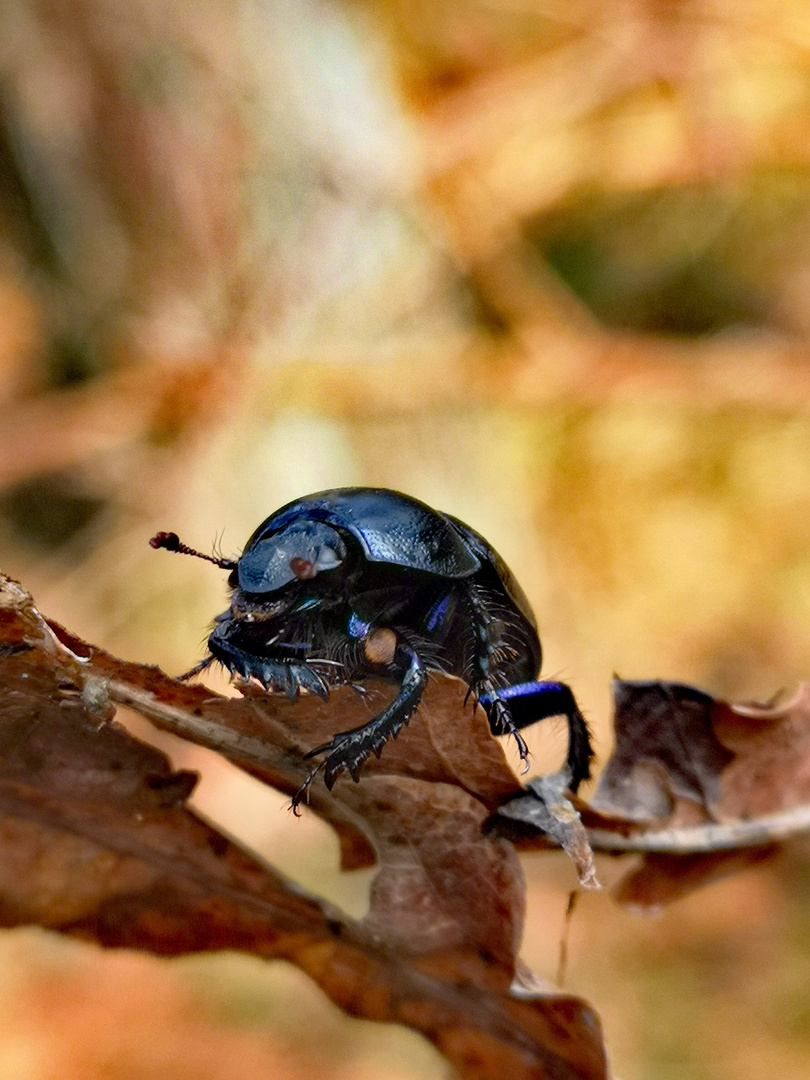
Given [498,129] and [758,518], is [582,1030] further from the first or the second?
[498,129]

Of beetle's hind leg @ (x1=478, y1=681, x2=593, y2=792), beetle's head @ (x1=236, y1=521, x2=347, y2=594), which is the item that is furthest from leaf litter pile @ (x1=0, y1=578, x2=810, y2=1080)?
beetle's head @ (x1=236, y1=521, x2=347, y2=594)

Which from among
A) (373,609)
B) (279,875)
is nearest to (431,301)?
(373,609)

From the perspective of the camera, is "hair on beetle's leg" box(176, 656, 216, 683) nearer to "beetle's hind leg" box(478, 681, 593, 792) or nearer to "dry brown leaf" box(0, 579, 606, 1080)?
"dry brown leaf" box(0, 579, 606, 1080)

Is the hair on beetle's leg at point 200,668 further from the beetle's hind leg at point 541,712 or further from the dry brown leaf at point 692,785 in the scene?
the dry brown leaf at point 692,785

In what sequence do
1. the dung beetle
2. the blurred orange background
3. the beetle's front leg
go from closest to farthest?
1. the beetle's front leg
2. the dung beetle
3. the blurred orange background

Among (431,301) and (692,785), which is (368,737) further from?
(431,301)

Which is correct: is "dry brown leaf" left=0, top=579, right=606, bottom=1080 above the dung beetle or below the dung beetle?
below

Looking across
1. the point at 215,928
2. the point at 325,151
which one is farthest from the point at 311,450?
the point at 215,928

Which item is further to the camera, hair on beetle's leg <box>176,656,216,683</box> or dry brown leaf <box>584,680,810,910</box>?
dry brown leaf <box>584,680,810,910</box>
